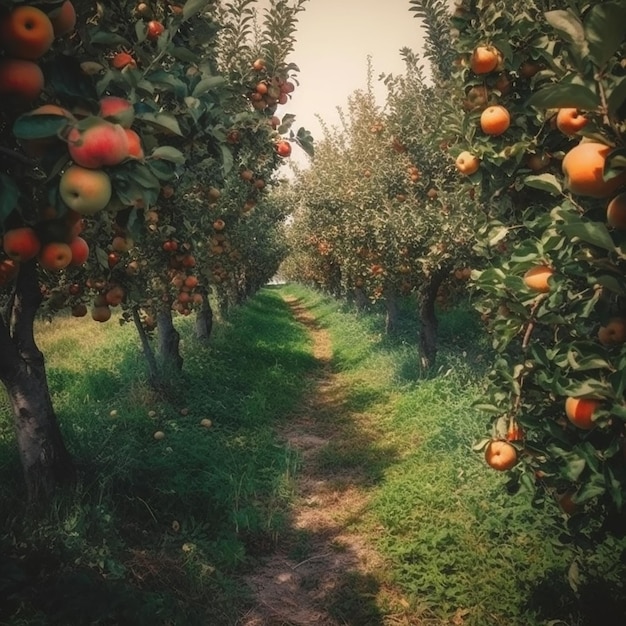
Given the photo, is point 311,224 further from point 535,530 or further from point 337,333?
point 535,530

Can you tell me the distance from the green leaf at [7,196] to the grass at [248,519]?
8.33ft

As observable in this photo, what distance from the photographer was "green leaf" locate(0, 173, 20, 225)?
1454 mm

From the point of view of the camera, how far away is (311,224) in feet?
65.9

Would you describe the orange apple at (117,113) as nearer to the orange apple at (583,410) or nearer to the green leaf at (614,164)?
the green leaf at (614,164)

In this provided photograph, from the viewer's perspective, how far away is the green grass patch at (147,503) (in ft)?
10.6

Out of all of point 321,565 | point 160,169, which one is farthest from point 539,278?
point 321,565

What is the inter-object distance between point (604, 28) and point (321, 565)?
16.0ft

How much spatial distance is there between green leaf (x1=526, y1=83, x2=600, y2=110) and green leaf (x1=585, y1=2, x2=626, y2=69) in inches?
4.1

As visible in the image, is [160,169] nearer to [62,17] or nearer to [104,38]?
[62,17]

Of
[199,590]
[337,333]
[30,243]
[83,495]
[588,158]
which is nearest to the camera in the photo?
[588,158]

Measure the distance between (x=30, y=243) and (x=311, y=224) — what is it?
18597mm

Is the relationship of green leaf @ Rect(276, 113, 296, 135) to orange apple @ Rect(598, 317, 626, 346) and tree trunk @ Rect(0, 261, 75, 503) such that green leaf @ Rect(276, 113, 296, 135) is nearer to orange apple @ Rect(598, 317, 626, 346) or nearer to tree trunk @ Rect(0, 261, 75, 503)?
tree trunk @ Rect(0, 261, 75, 503)

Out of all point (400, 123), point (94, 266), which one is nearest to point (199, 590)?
point (94, 266)

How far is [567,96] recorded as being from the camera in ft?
5.29
